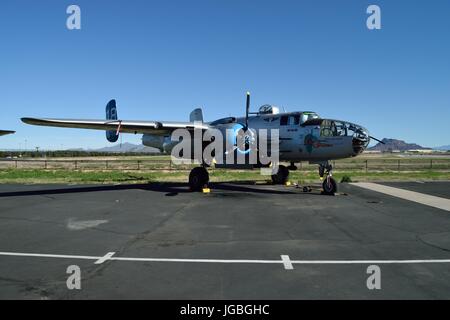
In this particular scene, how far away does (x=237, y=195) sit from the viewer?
17.8 meters

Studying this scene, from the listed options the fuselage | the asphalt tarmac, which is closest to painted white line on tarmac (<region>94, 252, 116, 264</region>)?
the asphalt tarmac

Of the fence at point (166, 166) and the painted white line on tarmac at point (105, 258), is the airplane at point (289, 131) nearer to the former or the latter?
the painted white line on tarmac at point (105, 258)

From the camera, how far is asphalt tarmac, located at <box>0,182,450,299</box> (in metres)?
5.44

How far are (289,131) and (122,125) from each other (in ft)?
27.4

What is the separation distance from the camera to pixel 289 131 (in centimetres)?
1870

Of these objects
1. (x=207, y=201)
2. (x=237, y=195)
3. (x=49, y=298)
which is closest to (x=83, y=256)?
(x=49, y=298)

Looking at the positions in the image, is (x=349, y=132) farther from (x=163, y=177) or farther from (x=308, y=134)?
(x=163, y=177)

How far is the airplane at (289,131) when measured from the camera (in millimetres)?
17078

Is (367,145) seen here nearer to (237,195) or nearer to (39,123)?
(237,195)

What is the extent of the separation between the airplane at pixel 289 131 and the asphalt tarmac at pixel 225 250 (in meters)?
3.64

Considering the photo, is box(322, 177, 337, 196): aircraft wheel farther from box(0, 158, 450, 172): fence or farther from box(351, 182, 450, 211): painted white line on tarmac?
box(0, 158, 450, 172): fence

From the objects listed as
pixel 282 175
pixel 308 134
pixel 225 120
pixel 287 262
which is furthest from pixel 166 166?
pixel 287 262

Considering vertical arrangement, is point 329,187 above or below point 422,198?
above
